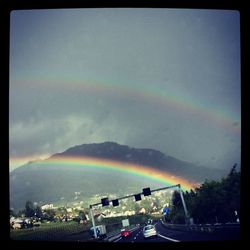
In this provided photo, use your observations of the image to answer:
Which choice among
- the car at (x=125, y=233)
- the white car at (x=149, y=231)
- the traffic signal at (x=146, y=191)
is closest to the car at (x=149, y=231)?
the white car at (x=149, y=231)

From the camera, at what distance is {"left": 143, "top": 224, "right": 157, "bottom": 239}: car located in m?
6.82

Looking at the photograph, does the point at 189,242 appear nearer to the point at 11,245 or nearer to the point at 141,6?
the point at 11,245

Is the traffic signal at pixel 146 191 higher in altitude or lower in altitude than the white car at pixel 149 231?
higher

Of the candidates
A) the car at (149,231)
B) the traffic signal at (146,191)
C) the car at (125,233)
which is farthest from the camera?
the traffic signal at (146,191)

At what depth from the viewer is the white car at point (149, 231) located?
6.82 meters

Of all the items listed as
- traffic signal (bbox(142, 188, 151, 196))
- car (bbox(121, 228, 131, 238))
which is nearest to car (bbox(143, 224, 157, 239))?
car (bbox(121, 228, 131, 238))

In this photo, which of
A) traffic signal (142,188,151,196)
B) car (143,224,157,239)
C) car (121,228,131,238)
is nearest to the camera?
car (121,228,131,238)

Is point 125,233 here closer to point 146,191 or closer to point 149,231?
point 149,231

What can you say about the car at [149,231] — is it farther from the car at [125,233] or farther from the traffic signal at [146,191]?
the traffic signal at [146,191]

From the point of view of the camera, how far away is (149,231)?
23.2 ft

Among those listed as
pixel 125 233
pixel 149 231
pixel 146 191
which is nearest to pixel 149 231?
pixel 149 231

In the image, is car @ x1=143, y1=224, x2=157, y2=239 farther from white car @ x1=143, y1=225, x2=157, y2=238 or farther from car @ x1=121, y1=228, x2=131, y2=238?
car @ x1=121, y1=228, x2=131, y2=238
